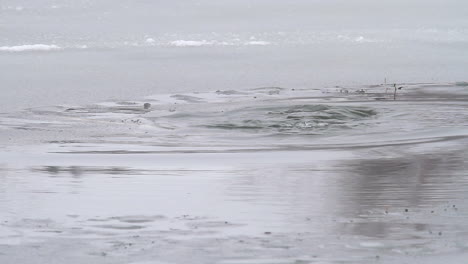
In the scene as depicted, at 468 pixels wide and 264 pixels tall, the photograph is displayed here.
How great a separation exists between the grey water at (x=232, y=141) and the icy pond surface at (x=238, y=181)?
0.08ft

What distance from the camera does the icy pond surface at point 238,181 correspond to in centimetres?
652

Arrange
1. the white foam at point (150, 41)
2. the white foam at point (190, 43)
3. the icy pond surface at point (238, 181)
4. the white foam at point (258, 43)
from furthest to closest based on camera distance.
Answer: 1. the white foam at point (150, 41)
2. the white foam at point (258, 43)
3. the white foam at point (190, 43)
4. the icy pond surface at point (238, 181)

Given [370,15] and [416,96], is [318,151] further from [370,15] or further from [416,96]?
[370,15]

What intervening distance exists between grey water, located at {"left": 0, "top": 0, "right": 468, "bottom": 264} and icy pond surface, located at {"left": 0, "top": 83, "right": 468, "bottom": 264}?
24 mm

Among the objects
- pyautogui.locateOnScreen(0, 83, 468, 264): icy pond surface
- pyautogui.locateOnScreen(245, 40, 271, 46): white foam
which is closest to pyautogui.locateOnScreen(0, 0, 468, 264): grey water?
pyautogui.locateOnScreen(0, 83, 468, 264): icy pond surface

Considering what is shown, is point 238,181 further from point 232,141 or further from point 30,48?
point 30,48

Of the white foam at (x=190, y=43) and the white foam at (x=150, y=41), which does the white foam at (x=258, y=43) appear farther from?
the white foam at (x=150, y=41)

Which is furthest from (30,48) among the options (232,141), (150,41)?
(232,141)

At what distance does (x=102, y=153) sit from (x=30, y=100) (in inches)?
199

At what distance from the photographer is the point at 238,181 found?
916 centimetres

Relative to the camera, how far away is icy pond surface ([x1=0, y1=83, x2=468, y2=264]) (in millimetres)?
Answer: 6523

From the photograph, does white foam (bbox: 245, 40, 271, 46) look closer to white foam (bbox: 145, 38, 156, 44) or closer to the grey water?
the grey water

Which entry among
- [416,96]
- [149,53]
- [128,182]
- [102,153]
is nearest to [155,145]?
[102,153]

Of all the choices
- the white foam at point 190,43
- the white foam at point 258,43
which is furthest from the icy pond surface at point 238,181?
the white foam at point 258,43
